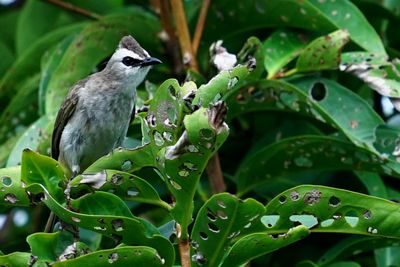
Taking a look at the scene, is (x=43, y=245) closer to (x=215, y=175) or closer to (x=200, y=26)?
(x=215, y=175)

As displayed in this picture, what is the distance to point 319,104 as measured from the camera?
380cm

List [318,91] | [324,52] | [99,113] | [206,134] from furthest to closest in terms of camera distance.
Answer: [99,113] < [318,91] < [324,52] < [206,134]

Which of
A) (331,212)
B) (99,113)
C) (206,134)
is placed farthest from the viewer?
(99,113)

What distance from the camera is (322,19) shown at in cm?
410

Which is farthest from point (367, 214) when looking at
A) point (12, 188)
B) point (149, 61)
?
point (149, 61)

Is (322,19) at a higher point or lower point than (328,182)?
higher

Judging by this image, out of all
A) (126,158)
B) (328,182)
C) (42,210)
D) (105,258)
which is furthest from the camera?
(42,210)

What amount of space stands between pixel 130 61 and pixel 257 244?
166 cm

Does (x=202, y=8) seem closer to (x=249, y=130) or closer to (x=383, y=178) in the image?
(x=249, y=130)

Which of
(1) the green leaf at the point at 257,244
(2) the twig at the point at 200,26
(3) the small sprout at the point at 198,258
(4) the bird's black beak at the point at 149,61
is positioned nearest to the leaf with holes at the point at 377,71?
(2) the twig at the point at 200,26

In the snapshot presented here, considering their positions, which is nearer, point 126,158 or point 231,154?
point 126,158

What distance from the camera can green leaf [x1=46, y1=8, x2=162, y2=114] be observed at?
4316 mm

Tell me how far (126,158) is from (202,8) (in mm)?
1482

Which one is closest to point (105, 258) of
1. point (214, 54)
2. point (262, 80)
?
point (214, 54)
